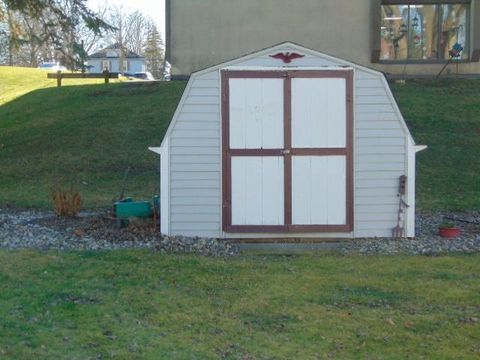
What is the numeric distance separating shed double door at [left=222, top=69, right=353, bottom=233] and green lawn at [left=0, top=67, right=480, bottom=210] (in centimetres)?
426

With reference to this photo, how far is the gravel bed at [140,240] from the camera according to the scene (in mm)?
9672

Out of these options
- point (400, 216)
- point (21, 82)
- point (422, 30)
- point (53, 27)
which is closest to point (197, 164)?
point (400, 216)

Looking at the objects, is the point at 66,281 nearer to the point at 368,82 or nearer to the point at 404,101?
the point at 368,82

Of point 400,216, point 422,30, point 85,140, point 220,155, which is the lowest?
Answer: point 400,216

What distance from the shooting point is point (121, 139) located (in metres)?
19.7

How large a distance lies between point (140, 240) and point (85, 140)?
33.9 feet

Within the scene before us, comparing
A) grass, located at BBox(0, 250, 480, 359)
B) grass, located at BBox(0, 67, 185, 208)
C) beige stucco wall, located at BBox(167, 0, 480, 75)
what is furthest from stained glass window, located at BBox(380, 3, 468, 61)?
grass, located at BBox(0, 250, 480, 359)

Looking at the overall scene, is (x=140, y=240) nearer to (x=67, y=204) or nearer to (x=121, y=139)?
(x=67, y=204)

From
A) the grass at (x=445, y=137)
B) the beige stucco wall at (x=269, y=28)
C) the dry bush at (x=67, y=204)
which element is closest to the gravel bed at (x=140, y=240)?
the dry bush at (x=67, y=204)

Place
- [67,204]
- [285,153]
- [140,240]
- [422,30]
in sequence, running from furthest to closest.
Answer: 1. [422,30]
2. [67,204]
3. [285,153]
4. [140,240]

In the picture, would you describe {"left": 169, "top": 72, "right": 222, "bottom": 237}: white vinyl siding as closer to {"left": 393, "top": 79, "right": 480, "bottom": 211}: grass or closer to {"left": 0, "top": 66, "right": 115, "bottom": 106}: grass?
{"left": 393, "top": 79, "right": 480, "bottom": 211}: grass

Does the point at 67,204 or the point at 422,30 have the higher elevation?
the point at 422,30

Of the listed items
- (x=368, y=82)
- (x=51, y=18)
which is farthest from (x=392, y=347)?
(x=51, y=18)

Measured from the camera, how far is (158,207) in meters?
11.0
